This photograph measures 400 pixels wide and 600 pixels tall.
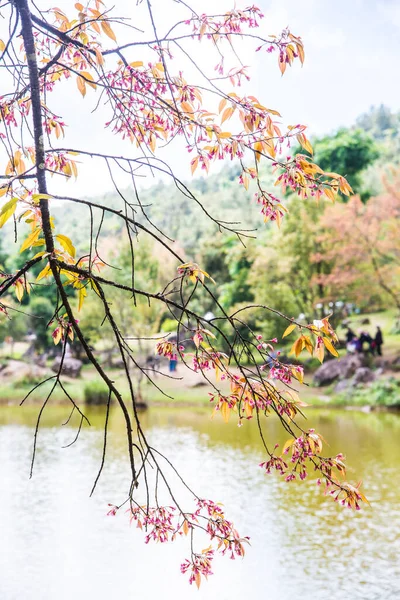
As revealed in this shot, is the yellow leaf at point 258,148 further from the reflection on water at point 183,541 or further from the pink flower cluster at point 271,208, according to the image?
the reflection on water at point 183,541

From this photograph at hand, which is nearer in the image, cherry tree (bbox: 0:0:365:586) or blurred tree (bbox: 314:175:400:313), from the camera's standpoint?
cherry tree (bbox: 0:0:365:586)

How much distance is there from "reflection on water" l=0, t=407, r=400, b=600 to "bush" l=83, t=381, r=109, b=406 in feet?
16.5

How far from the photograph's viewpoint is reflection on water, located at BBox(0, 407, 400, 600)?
5.61 m

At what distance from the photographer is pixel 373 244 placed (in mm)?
17047

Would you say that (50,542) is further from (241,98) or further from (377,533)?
(241,98)

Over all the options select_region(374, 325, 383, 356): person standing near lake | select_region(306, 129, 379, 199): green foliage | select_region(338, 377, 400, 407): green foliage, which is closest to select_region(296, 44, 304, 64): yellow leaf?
select_region(338, 377, 400, 407): green foliage

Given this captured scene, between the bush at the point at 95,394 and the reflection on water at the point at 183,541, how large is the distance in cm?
503

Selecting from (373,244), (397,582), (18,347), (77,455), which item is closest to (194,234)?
(18,347)

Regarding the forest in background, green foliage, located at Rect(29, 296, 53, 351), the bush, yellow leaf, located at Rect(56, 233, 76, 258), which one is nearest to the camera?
yellow leaf, located at Rect(56, 233, 76, 258)

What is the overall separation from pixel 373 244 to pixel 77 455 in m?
9.66

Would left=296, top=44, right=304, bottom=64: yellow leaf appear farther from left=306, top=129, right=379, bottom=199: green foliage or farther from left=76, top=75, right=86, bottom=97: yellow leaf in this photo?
left=306, top=129, right=379, bottom=199: green foliage

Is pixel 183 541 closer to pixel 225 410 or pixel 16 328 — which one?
pixel 225 410

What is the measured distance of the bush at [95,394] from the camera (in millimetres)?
16766

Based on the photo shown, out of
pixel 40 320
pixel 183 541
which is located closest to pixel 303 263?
pixel 40 320
